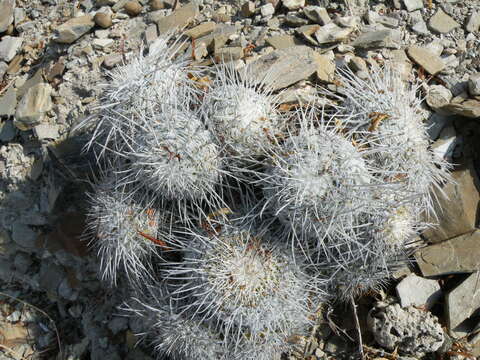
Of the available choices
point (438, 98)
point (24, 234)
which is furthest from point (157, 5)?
point (438, 98)

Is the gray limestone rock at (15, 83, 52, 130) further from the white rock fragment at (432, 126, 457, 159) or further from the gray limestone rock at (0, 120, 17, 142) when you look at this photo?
the white rock fragment at (432, 126, 457, 159)

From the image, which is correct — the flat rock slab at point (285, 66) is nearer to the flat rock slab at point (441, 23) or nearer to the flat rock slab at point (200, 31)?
the flat rock slab at point (200, 31)

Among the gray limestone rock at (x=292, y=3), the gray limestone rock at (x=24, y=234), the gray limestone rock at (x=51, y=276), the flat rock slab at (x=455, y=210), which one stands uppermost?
Result: the gray limestone rock at (x=292, y=3)

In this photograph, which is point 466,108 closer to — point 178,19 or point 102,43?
point 178,19

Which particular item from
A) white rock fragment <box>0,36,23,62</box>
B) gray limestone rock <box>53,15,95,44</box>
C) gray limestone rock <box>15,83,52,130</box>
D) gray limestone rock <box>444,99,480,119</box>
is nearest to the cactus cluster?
gray limestone rock <box>444,99,480,119</box>

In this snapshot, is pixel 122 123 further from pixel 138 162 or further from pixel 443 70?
pixel 443 70

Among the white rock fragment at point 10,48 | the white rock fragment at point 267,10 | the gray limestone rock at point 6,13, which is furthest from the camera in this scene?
the gray limestone rock at point 6,13

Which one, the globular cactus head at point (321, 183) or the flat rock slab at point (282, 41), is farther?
the flat rock slab at point (282, 41)

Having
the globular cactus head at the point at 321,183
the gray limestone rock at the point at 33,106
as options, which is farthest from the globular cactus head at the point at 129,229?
the gray limestone rock at the point at 33,106
